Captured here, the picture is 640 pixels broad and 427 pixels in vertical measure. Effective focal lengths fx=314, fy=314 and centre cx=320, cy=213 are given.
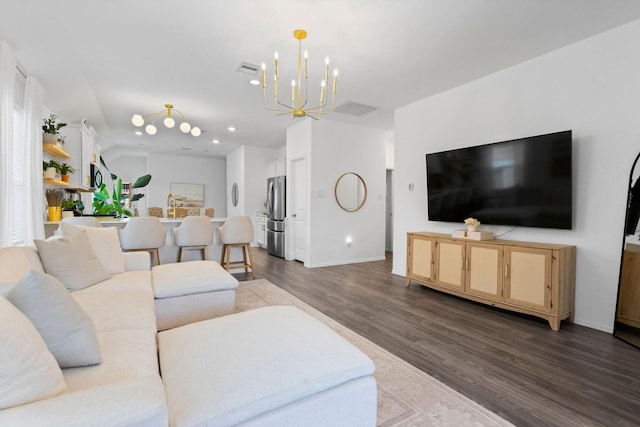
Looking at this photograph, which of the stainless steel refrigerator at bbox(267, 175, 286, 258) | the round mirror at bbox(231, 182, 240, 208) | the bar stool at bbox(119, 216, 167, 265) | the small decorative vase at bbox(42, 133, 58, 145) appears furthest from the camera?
the round mirror at bbox(231, 182, 240, 208)

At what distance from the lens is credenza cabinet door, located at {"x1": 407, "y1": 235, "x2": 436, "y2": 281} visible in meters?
3.89

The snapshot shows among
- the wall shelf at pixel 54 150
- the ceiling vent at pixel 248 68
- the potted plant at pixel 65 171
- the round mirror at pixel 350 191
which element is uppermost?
the ceiling vent at pixel 248 68

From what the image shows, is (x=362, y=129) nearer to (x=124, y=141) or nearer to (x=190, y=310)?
(x=190, y=310)

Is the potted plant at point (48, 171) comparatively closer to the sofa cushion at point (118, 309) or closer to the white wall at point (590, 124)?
the sofa cushion at point (118, 309)

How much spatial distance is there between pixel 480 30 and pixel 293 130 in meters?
3.85

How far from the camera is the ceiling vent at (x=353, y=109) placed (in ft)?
15.4

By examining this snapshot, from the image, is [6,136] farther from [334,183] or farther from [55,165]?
[334,183]

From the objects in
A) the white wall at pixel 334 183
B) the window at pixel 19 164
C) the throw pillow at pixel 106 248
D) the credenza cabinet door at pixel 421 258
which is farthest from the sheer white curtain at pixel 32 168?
the credenza cabinet door at pixel 421 258

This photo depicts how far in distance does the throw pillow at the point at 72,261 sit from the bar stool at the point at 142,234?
1511mm

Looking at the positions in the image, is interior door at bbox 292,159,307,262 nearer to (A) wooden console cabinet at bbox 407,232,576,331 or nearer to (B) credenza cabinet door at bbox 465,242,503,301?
(A) wooden console cabinet at bbox 407,232,576,331

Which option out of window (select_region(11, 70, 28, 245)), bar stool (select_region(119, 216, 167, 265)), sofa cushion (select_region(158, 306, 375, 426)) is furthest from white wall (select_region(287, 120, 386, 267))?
sofa cushion (select_region(158, 306, 375, 426))

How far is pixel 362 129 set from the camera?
19.7 feet

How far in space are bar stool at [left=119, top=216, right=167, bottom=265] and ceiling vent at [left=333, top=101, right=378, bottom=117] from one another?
3.08 m

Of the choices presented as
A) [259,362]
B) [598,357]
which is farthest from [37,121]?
[598,357]
